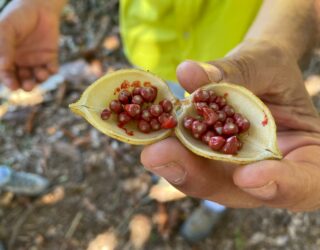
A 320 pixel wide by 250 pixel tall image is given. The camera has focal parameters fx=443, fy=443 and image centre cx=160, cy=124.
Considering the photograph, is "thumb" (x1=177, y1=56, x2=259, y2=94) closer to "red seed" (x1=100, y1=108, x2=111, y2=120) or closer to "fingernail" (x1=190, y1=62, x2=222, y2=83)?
"fingernail" (x1=190, y1=62, x2=222, y2=83)

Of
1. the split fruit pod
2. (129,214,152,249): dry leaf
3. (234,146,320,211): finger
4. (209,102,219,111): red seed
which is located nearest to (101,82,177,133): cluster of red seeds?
the split fruit pod

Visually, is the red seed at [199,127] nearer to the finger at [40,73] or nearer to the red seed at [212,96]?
the red seed at [212,96]

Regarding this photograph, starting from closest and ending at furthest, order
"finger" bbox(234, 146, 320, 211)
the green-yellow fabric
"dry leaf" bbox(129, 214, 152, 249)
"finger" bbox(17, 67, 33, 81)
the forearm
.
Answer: "finger" bbox(234, 146, 320, 211), the forearm, the green-yellow fabric, "finger" bbox(17, 67, 33, 81), "dry leaf" bbox(129, 214, 152, 249)

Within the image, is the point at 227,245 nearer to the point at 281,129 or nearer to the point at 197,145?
the point at 281,129

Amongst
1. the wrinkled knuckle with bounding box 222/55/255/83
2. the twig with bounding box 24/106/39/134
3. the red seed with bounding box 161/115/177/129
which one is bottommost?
the twig with bounding box 24/106/39/134

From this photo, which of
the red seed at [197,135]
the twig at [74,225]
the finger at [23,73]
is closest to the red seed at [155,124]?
the red seed at [197,135]

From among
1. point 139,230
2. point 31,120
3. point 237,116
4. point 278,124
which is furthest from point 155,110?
point 31,120
